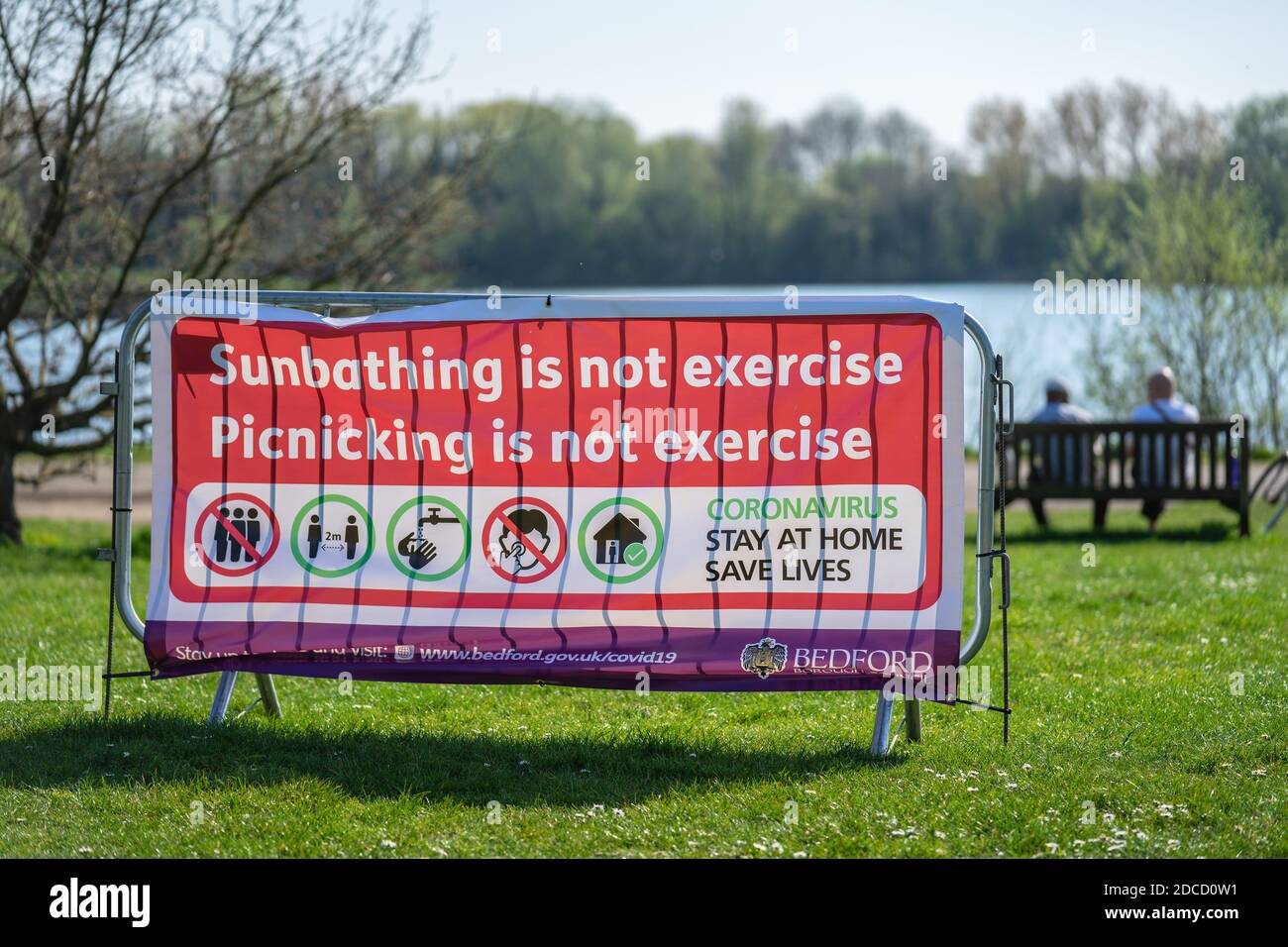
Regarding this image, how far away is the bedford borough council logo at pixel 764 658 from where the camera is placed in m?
5.89

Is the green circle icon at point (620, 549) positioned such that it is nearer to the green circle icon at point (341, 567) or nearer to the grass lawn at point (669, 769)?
the grass lawn at point (669, 769)

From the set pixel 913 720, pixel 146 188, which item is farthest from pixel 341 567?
pixel 146 188

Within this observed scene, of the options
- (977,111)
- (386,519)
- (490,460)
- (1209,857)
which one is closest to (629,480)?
(490,460)

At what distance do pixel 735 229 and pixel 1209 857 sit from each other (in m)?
66.3

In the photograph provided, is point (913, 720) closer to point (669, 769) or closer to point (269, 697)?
point (669, 769)

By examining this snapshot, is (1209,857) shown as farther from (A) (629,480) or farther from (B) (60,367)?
(B) (60,367)

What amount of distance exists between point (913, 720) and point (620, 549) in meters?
1.42

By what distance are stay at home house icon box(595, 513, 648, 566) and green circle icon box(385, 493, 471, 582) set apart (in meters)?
0.56

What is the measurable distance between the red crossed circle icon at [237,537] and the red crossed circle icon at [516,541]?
3.00 feet

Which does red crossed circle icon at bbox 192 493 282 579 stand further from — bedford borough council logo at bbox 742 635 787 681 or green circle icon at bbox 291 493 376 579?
bedford borough council logo at bbox 742 635 787 681

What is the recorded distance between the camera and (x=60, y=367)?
13859mm

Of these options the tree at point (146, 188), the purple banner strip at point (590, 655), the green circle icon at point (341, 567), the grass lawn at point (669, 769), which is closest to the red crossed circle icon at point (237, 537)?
the green circle icon at point (341, 567)

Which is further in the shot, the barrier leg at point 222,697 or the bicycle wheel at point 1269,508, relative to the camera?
the bicycle wheel at point 1269,508

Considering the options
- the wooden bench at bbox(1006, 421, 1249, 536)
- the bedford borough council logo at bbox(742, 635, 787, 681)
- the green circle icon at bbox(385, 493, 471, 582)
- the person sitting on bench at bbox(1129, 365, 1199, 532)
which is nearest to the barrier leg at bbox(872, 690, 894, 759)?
→ the bedford borough council logo at bbox(742, 635, 787, 681)
